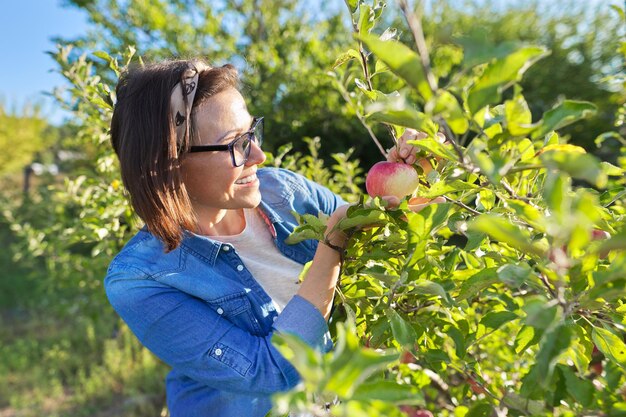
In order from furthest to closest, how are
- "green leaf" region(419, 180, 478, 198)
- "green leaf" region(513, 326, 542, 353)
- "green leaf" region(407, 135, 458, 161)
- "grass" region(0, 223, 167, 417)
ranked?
"grass" region(0, 223, 167, 417)
"green leaf" region(513, 326, 542, 353)
"green leaf" region(419, 180, 478, 198)
"green leaf" region(407, 135, 458, 161)

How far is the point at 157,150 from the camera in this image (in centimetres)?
105

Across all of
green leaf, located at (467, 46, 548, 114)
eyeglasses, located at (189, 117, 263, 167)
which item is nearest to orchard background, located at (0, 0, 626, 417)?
green leaf, located at (467, 46, 548, 114)

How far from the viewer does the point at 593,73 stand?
25.2 ft

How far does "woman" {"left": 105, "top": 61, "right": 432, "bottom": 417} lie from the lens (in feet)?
3.11

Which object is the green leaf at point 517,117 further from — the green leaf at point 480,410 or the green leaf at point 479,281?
the green leaf at point 480,410

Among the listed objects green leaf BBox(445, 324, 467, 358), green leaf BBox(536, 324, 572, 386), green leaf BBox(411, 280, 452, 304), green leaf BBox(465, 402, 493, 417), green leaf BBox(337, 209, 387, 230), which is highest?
green leaf BBox(337, 209, 387, 230)

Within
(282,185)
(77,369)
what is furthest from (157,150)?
(77,369)

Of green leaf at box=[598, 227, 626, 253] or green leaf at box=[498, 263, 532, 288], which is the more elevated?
green leaf at box=[598, 227, 626, 253]

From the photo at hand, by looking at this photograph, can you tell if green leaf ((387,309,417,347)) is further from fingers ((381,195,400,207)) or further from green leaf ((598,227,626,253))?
green leaf ((598,227,626,253))

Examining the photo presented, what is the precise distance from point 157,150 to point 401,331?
625mm

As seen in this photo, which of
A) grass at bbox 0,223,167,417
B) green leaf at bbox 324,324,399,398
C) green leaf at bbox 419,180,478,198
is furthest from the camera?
grass at bbox 0,223,167,417

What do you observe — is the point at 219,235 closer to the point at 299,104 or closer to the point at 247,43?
the point at 299,104

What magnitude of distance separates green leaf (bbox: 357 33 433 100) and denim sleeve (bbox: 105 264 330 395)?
0.53 m

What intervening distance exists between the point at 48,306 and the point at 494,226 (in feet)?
20.5
